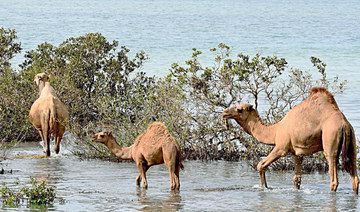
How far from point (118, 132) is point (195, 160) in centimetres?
158

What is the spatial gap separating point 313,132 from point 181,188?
2222mm

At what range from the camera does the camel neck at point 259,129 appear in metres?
13.9

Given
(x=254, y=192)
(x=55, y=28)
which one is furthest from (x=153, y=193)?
(x=55, y=28)

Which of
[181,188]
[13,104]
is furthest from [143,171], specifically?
[13,104]

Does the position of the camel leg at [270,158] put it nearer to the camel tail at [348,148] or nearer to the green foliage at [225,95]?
the camel tail at [348,148]

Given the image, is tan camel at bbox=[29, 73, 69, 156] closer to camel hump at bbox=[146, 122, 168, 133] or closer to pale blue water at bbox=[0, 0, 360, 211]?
pale blue water at bbox=[0, 0, 360, 211]

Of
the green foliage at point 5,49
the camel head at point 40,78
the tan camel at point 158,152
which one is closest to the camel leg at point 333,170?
the tan camel at point 158,152

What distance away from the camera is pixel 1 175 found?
14789 millimetres

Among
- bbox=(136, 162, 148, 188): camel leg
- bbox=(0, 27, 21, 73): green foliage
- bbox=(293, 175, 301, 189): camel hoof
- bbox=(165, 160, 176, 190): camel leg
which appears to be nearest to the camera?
bbox=(165, 160, 176, 190): camel leg

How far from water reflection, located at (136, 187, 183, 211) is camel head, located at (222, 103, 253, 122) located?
1.55 m

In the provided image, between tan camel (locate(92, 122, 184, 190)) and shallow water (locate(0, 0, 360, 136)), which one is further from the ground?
shallow water (locate(0, 0, 360, 136))

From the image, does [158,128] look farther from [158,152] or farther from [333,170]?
[333,170]

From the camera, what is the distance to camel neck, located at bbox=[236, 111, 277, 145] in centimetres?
1386

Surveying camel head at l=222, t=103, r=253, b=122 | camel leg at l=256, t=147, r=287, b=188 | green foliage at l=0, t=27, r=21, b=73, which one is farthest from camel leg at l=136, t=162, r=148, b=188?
green foliage at l=0, t=27, r=21, b=73
